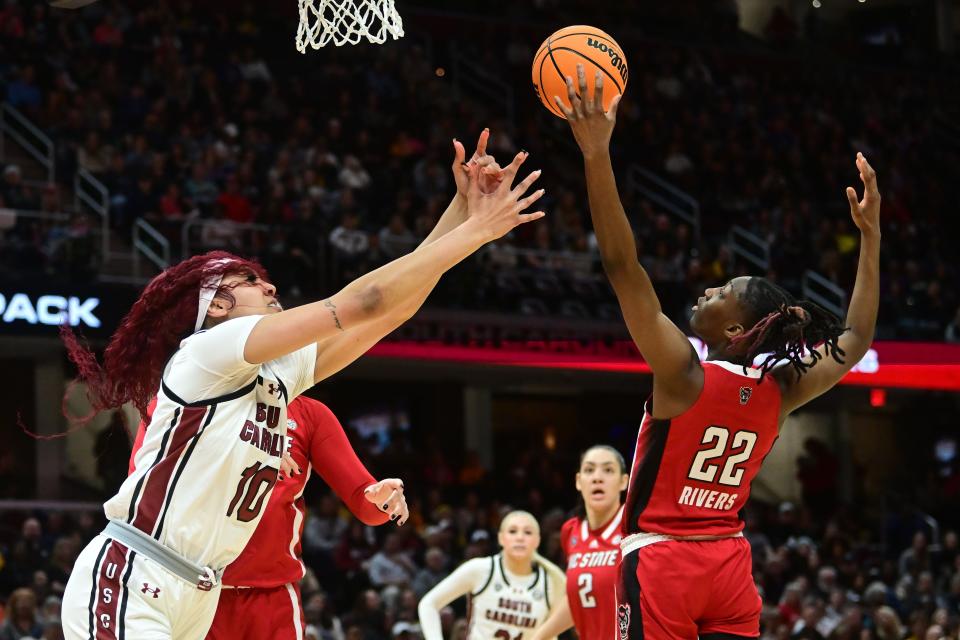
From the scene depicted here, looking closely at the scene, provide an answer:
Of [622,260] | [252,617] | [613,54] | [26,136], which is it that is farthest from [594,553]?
[26,136]

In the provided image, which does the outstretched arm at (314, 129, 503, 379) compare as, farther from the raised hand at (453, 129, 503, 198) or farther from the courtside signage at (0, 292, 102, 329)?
the courtside signage at (0, 292, 102, 329)

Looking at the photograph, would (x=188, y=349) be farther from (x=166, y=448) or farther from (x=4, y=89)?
(x=4, y=89)

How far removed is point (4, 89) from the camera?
53.2ft

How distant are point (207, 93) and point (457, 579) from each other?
32.0ft

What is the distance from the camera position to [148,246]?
14.8 meters

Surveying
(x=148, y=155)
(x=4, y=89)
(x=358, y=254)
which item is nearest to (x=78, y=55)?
(x=4, y=89)

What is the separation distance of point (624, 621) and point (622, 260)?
1253mm

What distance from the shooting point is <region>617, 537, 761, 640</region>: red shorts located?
4.92 m

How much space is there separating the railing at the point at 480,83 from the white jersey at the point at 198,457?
675 inches

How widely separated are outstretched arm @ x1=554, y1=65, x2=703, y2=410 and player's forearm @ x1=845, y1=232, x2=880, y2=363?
34.8 inches

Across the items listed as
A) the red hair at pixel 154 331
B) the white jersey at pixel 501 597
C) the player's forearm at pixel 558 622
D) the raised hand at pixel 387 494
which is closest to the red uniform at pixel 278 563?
the raised hand at pixel 387 494

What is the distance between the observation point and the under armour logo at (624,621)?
4.98 meters

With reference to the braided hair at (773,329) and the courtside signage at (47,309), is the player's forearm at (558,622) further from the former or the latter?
the courtside signage at (47,309)

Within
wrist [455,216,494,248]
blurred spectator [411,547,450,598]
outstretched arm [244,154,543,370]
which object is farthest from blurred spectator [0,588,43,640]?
wrist [455,216,494,248]
